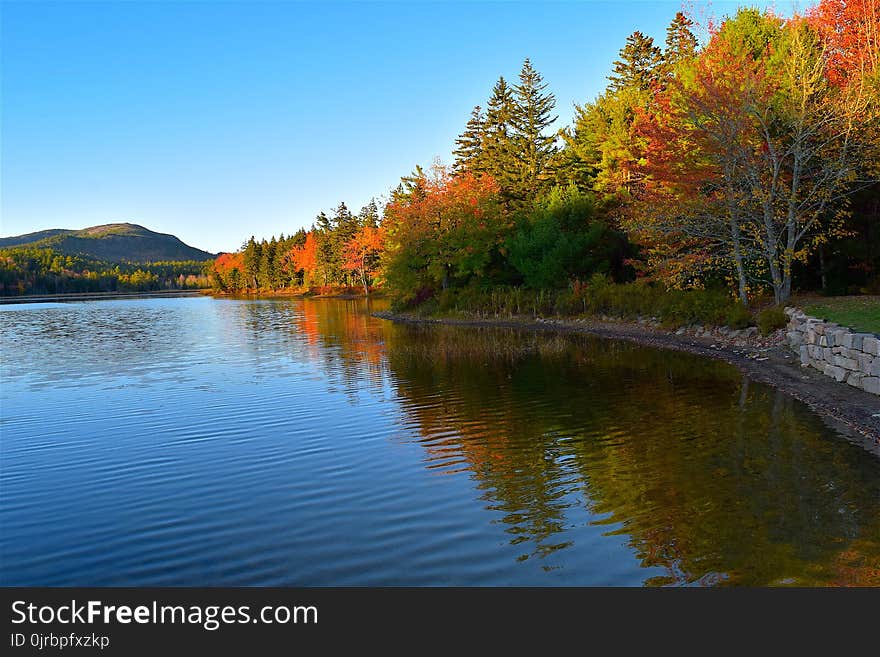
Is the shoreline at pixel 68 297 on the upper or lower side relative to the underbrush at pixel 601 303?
upper

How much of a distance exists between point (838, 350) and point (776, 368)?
3.18 m

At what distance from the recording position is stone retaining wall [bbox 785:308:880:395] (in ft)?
43.5

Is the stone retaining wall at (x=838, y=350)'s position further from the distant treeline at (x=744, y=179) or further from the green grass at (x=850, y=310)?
the distant treeline at (x=744, y=179)

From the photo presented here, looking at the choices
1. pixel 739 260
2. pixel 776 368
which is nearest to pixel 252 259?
pixel 739 260

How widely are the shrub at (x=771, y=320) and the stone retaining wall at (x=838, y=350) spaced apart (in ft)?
6.37

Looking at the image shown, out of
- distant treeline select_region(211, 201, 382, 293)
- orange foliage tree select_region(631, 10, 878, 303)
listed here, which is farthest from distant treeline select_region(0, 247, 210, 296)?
orange foliage tree select_region(631, 10, 878, 303)

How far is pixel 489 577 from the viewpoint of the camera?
633cm

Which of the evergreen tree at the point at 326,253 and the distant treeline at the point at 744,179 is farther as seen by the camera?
the evergreen tree at the point at 326,253

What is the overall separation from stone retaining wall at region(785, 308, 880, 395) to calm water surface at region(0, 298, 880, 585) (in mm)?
1577

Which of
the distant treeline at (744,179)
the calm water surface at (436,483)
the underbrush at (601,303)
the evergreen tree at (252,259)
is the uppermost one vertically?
the evergreen tree at (252,259)

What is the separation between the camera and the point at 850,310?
18484mm

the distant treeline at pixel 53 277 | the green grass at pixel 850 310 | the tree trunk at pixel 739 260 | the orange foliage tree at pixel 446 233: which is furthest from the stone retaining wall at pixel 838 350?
the distant treeline at pixel 53 277

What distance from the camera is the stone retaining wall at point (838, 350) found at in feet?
43.5

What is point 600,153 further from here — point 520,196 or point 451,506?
point 451,506
